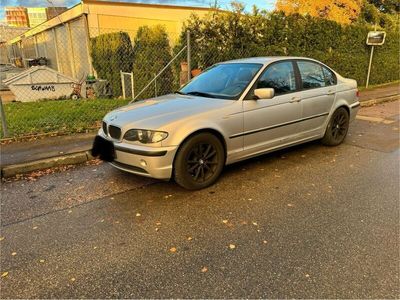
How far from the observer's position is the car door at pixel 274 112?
4711 millimetres

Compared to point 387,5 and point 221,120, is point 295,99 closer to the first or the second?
point 221,120

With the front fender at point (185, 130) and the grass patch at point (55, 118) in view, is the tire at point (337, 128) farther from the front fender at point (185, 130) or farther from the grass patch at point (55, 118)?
the grass patch at point (55, 118)

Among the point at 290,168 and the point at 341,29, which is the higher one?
the point at 341,29

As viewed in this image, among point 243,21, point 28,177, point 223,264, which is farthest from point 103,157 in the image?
point 243,21

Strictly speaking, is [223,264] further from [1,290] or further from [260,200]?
[1,290]

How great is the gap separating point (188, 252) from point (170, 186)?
1.56 meters

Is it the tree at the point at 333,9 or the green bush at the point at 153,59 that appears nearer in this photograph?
the green bush at the point at 153,59

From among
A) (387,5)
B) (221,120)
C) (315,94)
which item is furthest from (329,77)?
(387,5)

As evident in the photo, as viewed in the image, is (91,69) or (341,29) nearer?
(341,29)

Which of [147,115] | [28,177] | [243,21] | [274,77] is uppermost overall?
[243,21]

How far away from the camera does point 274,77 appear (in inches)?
201

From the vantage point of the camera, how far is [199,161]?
433 centimetres

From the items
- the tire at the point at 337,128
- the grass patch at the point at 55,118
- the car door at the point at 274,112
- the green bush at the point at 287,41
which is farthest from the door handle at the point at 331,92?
the grass patch at the point at 55,118

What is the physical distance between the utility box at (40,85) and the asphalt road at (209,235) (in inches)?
363
